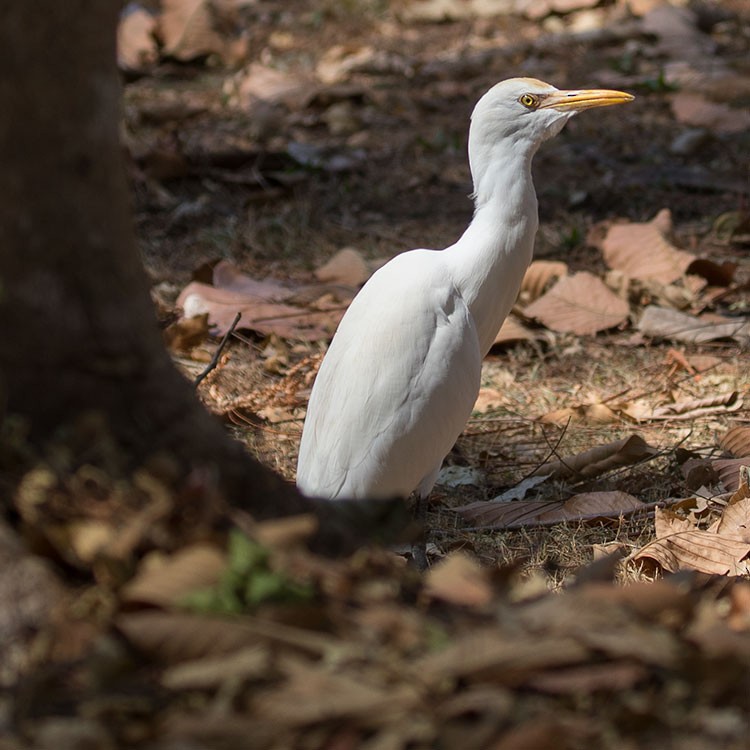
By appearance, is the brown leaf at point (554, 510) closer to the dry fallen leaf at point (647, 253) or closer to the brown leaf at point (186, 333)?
the brown leaf at point (186, 333)

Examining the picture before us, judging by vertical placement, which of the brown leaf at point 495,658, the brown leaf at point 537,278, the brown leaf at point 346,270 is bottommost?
the brown leaf at point 537,278

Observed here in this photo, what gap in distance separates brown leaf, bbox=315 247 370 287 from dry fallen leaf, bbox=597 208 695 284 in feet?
3.44

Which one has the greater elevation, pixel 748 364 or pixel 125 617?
pixel 125 617

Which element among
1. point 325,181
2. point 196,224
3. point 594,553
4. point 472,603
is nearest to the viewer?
point 472,603

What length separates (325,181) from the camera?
6.05 metres

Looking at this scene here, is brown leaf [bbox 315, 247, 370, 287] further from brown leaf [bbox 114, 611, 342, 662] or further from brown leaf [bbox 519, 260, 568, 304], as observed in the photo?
brown leaf [bbox 114, 611, 342, 662]

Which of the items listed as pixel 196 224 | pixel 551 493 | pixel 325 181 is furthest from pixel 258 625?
pixel 325 181

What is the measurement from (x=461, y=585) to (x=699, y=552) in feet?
4.33

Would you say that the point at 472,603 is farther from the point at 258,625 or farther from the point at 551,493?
the point at 551,493

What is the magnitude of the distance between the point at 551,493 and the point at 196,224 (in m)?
2.83

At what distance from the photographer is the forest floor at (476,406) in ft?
4.53

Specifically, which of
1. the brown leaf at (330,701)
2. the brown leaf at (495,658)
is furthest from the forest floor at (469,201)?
the brown leaf at (330,701)

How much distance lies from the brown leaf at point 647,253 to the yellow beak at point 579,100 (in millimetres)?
1466

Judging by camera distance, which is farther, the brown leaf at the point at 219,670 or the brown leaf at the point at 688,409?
the brown leaf at the point at 688,409
